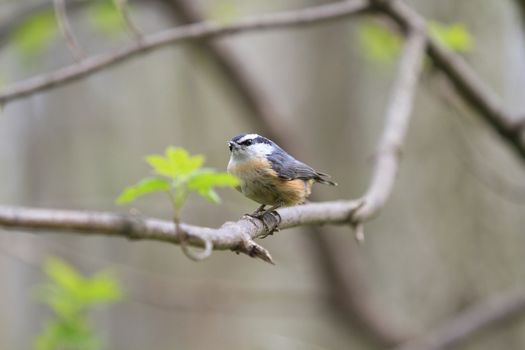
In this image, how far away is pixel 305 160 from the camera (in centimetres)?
613

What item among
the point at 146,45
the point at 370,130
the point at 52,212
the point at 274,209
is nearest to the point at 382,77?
the point at 370,130

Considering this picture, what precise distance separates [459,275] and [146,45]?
13.0 feet

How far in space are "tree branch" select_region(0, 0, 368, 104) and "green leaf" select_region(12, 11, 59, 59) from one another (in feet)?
5.63

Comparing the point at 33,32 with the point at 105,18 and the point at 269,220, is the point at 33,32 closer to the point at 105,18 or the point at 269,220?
the point at 105,18

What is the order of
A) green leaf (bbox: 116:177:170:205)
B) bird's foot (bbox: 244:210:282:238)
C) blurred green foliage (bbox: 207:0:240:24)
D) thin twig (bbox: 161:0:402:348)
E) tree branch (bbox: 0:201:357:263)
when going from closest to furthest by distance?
1. tree branch (bbox: 0:201:357:263)
2. green leaf (bbox: 116:177:170:205)
3. bird's foot (bbox: 244:210:282:238)
4. blurred green foliage (bbox: 207:0:240:24)
5. thin twig (bbox: 161:0:402:348)

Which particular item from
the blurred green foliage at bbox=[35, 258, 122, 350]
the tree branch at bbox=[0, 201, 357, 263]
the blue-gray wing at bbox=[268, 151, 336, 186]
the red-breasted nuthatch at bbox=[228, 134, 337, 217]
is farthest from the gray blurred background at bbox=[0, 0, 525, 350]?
the tree branch at bbox=[0, 201, 357, 263]

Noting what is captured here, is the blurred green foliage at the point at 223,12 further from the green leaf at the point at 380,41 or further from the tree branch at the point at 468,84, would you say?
the tree branch at the point at 468,84

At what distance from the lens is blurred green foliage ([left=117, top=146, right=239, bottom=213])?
1996mm

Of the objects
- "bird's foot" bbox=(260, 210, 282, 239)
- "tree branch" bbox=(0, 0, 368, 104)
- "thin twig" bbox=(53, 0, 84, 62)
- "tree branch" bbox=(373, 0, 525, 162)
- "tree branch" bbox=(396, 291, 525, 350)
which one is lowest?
"tree branch" bbox=(396, 291, 525, 350)

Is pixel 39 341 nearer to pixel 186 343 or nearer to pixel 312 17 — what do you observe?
pixel 312 17

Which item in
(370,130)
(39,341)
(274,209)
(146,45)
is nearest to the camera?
(274,209)

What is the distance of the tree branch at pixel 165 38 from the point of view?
302 cm

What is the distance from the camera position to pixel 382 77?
7395 mm

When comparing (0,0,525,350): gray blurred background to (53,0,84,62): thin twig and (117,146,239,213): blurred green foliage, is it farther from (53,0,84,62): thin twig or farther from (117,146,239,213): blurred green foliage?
(117,146,239,213): blurred green foliage
